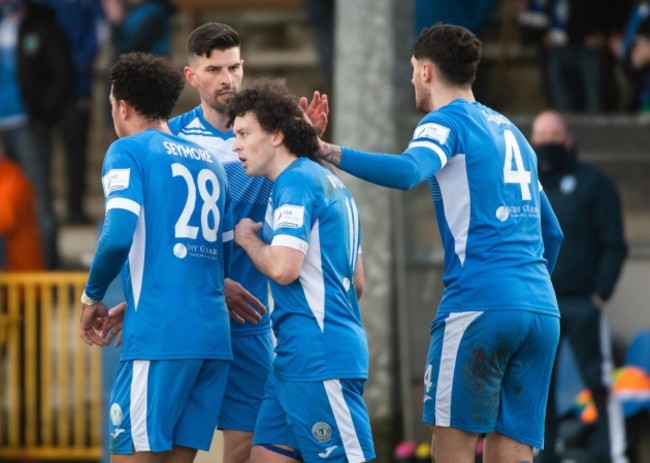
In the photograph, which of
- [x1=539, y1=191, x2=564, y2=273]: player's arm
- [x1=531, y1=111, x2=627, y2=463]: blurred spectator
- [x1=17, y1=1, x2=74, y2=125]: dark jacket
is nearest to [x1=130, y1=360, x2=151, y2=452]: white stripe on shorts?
[x1=539, y1=191, x2=564, y2=273]: player's arm

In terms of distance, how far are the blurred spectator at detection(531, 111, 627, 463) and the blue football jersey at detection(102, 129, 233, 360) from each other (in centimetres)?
465

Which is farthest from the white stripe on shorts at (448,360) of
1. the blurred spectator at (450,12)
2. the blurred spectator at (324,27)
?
the blurred spectator at (324,27)

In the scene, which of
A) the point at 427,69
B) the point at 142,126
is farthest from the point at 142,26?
the point at 427,69

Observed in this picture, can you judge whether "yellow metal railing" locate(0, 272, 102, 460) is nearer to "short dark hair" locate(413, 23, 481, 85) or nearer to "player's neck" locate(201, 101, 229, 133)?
"player's neck" locate(201, 101, 229, 133)

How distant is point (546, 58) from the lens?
46.0ft

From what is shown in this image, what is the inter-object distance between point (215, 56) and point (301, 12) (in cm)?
1049

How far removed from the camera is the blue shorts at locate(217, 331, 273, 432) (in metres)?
7.50

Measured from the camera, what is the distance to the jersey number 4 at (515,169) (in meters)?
7.00

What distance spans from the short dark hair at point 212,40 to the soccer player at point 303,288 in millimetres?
668

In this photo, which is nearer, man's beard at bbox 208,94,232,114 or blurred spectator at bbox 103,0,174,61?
man's beard at bbox 208,94,232,114

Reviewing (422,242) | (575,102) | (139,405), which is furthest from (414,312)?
(139,405)

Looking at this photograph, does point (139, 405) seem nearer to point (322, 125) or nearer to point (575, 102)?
point (322, 125)

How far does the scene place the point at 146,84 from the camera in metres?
6.91

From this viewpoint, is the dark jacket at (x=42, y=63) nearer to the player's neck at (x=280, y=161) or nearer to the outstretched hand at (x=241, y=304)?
the outstretched hand at (x=241, y=304)
